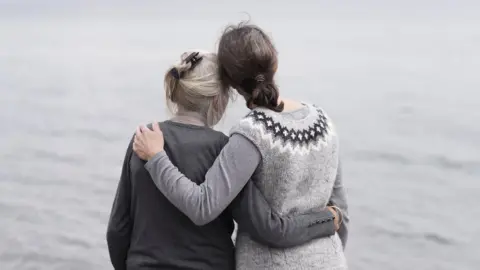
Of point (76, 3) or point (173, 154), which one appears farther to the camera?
point (76, 3)

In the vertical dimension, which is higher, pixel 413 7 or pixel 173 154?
pixel 173 154

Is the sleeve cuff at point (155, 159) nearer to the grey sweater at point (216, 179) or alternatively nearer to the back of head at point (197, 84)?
the grey sweater at point (216, 179)

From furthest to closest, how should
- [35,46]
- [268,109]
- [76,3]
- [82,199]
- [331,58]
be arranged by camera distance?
[76,3]
[35,46]
[331,58]
[82,199]
[268,109]

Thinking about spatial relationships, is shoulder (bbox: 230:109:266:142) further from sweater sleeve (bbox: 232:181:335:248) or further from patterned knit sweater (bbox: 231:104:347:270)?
sweater sleeve (bbox: 232:181:335:248)

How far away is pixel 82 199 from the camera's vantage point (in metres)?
4.61

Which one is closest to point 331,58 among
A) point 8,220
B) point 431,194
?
point 431,194

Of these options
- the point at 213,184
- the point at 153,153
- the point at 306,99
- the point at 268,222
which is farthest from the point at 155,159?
the point at 306,99

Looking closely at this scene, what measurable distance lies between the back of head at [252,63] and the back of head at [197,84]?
35mm

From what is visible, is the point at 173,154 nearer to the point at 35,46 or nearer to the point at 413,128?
the point at 413,128

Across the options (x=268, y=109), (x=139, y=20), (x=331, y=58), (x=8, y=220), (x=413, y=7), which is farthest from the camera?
(x=139, y=20)

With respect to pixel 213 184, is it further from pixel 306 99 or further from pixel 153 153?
pixel 306 99

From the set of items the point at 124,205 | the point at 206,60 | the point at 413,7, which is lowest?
the point at 413,7

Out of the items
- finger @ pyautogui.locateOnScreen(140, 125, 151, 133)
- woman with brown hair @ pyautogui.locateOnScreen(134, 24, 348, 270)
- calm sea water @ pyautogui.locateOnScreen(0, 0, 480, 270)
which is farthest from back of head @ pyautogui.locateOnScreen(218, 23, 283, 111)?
calm sea water @ pyautogui.locateOnScreen(0, 0, 480, 270)

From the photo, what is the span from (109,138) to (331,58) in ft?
8.18
